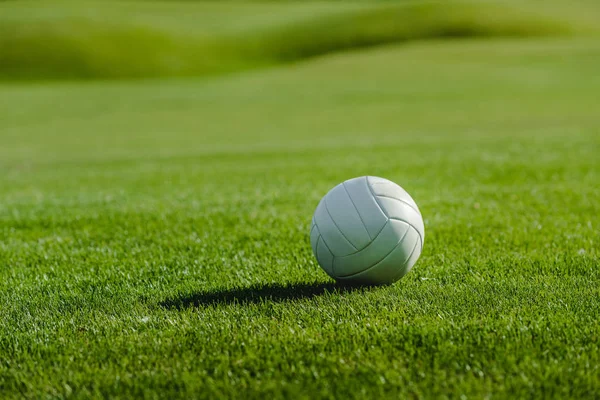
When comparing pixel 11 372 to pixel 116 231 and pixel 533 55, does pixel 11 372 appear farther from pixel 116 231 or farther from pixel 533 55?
pixel 533 55

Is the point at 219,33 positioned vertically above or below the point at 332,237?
above

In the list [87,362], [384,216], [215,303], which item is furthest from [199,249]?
[87,362]

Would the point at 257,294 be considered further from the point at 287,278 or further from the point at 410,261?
the point at 410,261

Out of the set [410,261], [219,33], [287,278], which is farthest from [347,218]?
[219,33]

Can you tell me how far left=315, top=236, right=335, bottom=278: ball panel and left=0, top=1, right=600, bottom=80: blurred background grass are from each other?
215ft

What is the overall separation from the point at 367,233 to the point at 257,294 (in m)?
1.09

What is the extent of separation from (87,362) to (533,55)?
55.0 m

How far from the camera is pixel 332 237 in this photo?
19.0ft

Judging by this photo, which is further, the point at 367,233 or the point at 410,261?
the point at 410,261

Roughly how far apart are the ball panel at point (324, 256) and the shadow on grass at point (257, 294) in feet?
0.56

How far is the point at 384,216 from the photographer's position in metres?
5.75

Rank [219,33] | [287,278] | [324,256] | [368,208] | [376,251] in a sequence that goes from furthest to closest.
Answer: [219,33]
[287,278]
[324,256]
[368,208]
[376,251]

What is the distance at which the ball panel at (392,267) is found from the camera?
5.66 m

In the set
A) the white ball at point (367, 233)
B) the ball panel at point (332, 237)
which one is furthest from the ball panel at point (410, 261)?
the ball panel at point (332, 237)
